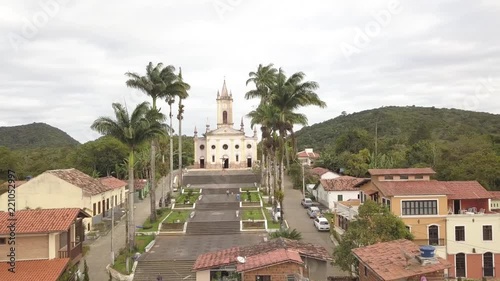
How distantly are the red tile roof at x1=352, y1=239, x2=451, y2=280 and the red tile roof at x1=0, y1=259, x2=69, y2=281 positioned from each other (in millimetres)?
13499

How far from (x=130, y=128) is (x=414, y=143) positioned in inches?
2479

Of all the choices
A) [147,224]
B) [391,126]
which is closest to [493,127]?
[391,126]

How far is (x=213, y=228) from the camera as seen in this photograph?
40.7 m

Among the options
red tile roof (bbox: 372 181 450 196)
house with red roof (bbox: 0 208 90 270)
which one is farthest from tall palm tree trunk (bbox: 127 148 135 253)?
red tile roof (bbox: 372 181 450 196)

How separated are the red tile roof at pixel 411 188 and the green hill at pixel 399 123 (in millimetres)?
67888

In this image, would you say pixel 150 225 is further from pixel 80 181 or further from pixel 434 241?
pixel 434 241

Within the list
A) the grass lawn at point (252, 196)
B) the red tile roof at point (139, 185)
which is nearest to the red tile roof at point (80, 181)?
the red tile roof at point (139, 185)

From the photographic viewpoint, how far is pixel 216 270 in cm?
2292

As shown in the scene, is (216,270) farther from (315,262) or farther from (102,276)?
(102,276)

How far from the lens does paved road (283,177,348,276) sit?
33.9 metres

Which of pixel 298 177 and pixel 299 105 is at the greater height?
pixel 299 105

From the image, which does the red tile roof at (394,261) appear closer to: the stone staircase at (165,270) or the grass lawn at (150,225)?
the stone staircase at (165,270)

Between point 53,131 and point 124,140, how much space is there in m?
104

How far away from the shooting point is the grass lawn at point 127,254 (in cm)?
2956
